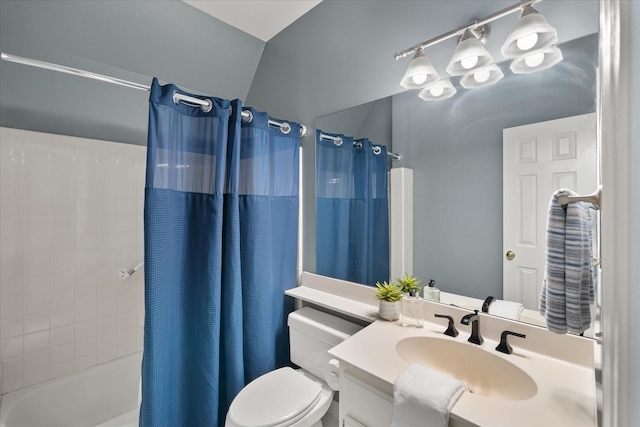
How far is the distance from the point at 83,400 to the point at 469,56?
293 cm

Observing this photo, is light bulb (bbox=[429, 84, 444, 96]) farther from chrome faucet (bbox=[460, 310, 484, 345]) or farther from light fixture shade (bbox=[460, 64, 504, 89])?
chrome faucet (bbox=[460, 310, 484, 345])

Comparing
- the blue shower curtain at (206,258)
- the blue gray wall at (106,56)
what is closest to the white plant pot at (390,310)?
the blue shower curtain at (206,258)

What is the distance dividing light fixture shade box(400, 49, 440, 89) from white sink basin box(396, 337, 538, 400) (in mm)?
1175

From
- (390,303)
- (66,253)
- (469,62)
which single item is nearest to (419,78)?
(469,62)

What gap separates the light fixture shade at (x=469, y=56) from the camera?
44.6 inches

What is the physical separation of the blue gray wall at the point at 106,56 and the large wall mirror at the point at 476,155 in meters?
1.38

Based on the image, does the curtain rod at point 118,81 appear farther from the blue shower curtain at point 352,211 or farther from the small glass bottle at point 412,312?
the small glass bottle at point 412,312

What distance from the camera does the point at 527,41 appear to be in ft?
3.46

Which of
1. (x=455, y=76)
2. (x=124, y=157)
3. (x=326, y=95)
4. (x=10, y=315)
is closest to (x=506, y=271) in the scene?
(x=455, y=76)

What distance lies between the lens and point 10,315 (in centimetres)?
165

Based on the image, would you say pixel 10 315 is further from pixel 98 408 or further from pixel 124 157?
pixel 124 157

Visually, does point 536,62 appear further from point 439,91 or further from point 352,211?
point 352,211

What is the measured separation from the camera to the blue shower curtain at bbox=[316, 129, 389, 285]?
5.17 feet

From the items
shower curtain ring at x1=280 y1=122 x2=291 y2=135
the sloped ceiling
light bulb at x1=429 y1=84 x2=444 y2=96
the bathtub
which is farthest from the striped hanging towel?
the bathtub
